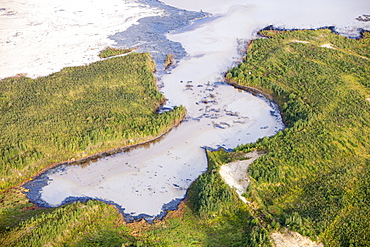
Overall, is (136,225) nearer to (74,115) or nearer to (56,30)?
(74,115)

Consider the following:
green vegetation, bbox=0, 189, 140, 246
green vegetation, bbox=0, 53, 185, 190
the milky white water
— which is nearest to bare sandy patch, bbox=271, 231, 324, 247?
the milky white water

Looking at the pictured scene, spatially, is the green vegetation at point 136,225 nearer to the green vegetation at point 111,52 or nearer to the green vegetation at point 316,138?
the green vegetation at point 316,138

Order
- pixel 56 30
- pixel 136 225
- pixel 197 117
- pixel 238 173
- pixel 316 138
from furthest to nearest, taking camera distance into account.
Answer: pixel 56 30
pixel 197 117
pixel 316 138
pixel 238 173
pixel 136 225

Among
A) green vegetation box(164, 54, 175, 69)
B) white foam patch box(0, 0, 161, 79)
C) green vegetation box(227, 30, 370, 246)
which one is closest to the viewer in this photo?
green vegetation box(227, 30, 370, 246)

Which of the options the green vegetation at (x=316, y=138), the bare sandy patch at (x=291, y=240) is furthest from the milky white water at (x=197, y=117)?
the bare sandy patch at (x=291, y=240)

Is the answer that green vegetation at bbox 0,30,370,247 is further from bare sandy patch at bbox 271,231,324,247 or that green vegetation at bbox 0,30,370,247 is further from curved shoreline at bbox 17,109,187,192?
curved shoreline at bbox 17,109,187,192

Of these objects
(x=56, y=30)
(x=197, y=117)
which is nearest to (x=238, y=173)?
(x=197, y=117)
